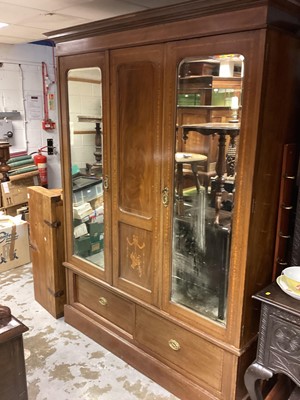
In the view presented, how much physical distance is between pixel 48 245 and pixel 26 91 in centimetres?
261

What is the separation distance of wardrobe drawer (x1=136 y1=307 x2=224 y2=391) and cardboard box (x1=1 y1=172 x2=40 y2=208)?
108 inches

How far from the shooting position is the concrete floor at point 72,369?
2123mm

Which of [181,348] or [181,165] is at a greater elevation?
[181,165]

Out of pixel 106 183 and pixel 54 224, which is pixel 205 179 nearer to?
pixel 106 183

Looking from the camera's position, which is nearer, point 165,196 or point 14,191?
point 165,196

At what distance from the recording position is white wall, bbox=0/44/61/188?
4398mm

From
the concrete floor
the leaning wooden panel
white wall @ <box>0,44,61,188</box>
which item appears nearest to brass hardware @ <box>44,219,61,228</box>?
the leaning wooden panel

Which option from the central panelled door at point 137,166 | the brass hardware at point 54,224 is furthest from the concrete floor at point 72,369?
the brass hardware at point 54,224

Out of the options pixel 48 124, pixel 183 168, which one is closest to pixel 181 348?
pixel 183 168

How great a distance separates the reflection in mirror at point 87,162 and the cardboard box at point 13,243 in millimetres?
1275

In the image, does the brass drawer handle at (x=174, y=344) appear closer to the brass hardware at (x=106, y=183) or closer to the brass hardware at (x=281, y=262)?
the brass hardware at (x=281, y=262)

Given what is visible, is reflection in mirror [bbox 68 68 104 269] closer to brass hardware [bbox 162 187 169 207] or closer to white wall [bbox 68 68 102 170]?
white wall [bbox 68 68 102 170]

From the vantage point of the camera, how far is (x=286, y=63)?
1.59 meters

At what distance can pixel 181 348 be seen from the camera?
204 centimetres
